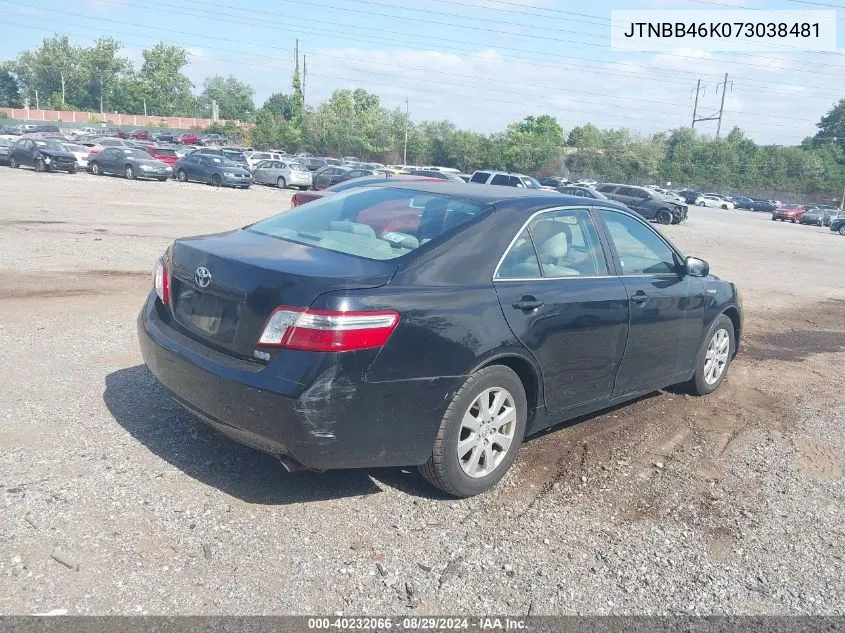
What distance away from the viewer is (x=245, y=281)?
3.56 meters

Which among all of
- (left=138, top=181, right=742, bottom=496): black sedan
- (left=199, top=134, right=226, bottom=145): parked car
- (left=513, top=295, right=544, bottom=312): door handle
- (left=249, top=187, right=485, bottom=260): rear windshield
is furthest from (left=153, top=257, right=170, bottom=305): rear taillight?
(left=199, top=134, right=226, bottom=145): parked car

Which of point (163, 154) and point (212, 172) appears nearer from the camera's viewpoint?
point (212, 172)

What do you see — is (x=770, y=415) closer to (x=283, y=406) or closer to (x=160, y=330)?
(x=283, y=406)

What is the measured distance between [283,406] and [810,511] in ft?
9.98

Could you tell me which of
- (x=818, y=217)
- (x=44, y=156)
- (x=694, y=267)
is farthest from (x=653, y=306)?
(x=818, y=217)

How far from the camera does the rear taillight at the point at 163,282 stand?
4.13 meters

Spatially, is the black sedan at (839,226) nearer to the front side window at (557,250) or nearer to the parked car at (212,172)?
the parked car at (212,172)

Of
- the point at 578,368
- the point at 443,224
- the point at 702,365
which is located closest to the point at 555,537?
the point at 578,368

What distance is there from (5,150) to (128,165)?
6.60 meters

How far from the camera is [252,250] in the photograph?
3.90 metres

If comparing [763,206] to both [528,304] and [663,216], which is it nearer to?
[663,216]

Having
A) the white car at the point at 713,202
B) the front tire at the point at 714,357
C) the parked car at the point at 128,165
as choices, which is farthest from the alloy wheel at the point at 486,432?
the white car at the point at 713,202

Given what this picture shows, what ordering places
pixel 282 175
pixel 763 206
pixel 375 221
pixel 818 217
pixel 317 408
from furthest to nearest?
1. pixel 763 206
2. pixel 818 217
3. pixel 282 175
4. pixel 375 221
5. pixel 317 408

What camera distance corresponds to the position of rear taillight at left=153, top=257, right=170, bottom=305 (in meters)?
4.13
